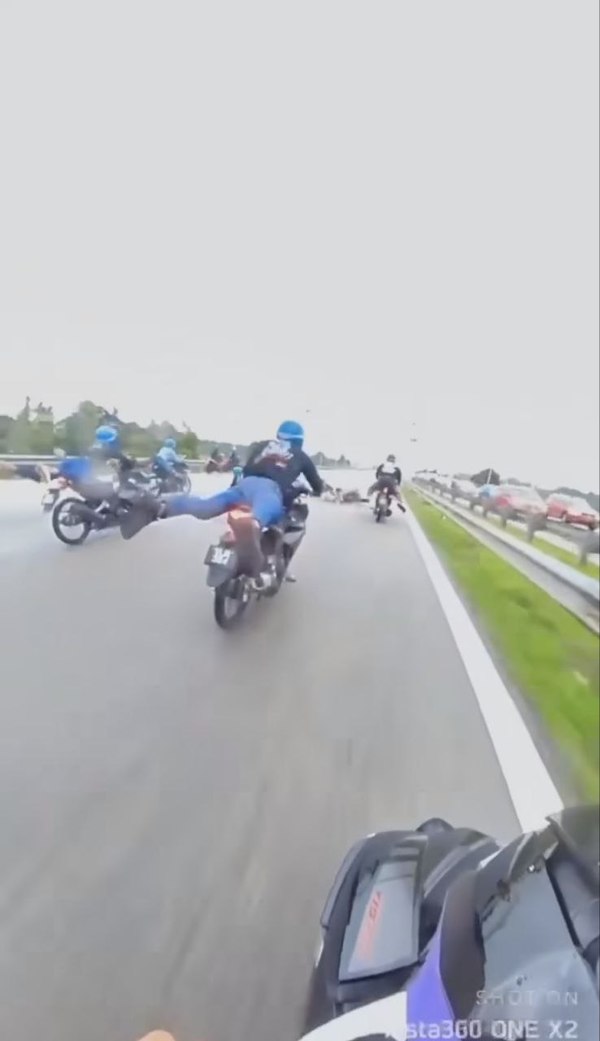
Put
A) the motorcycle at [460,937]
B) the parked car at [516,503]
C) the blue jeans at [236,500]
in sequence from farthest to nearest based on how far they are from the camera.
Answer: the blue jeans at [236,500] → the parked car at [516,503] → the motorcycle at [460,937]

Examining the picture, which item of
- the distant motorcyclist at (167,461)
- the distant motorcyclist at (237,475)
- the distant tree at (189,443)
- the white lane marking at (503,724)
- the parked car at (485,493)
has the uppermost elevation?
the distant tree at (189,443)

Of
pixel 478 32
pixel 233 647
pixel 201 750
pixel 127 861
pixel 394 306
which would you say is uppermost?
pixel 478 32

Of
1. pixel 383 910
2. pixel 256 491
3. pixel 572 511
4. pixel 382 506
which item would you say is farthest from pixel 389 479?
pixel 383 910

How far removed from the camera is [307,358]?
812 mm

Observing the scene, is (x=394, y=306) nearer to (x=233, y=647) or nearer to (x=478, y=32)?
(x=478, y=32)

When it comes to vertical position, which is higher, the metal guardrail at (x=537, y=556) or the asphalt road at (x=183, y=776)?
the metal guardrail at (x=537, y=556)

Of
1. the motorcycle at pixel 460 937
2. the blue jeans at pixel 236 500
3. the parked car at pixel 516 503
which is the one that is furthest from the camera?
the blue jeans at pixel 236 500

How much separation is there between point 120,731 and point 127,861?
0.14 metres

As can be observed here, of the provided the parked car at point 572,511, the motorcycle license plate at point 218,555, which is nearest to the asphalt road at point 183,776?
the motorcycle license plate at point 218,555

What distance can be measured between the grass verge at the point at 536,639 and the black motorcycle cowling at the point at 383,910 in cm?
19

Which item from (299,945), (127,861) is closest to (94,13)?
(127,861)

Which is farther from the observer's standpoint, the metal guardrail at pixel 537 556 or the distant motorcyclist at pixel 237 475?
the distant motorcyclist at pixel 237 475

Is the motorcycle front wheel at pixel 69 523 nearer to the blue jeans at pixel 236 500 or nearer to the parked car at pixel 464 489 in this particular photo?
the blue jeans at pixel 236 500

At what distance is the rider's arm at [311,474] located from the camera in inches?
32.4
